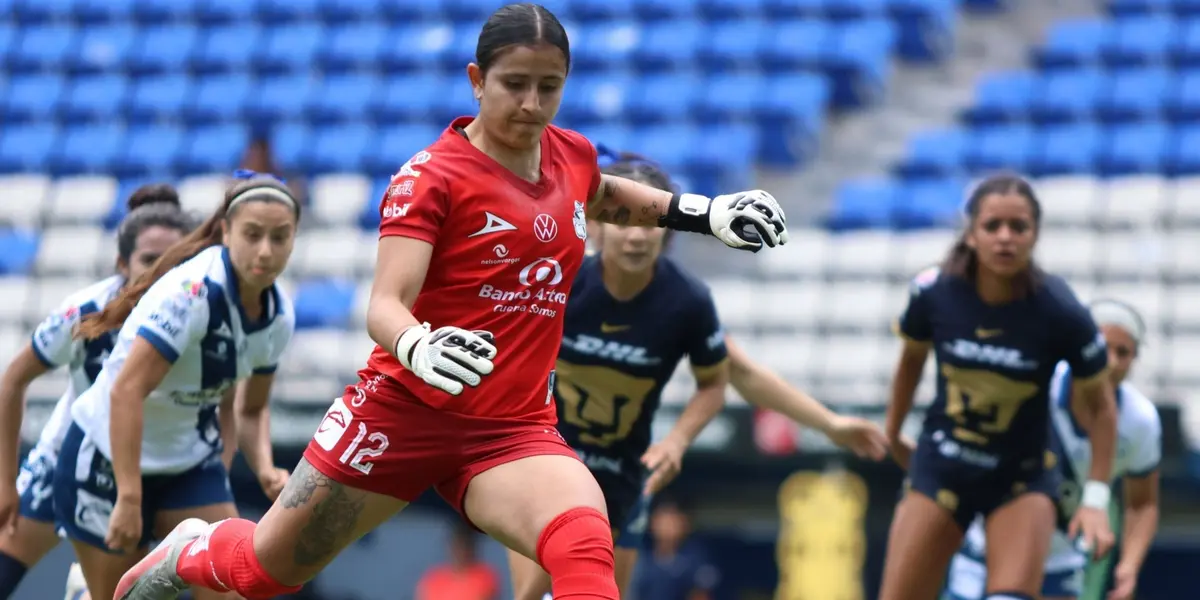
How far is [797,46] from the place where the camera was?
1597 cm

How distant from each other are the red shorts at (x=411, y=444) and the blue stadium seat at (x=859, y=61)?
11241 millimetres

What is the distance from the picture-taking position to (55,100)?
58.4 feet

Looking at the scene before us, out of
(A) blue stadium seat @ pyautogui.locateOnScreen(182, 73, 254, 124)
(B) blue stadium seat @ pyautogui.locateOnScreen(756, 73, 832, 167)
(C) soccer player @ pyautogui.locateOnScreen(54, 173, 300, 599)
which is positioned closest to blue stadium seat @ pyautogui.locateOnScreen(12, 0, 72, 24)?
(A) blue stadium seat @ pyautogui.locateOnScreen(182, 73, 254, 124)

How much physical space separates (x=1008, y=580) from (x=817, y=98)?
910 centimetres

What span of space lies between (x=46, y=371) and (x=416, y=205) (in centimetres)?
265

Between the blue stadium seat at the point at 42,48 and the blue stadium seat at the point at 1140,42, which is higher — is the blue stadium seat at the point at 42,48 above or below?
below

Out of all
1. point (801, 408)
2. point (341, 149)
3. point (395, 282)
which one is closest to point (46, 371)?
point (395, 282)

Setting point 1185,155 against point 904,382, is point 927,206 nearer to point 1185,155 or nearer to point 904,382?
point 1185,155

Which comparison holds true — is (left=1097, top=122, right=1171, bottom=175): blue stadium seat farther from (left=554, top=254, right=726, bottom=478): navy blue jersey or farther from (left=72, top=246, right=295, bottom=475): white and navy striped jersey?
(left=72, top=246, right=295, bottom=475): white and navy striped jersey

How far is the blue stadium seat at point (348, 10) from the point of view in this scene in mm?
18078

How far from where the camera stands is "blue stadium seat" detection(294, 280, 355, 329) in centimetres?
1427

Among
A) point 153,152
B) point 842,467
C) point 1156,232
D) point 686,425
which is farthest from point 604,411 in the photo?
point 153,152

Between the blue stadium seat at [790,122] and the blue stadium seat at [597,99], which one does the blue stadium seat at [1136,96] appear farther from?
the blue stadium seat at [597,99]

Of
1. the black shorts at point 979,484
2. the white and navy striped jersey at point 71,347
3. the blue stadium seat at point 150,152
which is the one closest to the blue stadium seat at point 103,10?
the blue stadium seat at point 150,152
